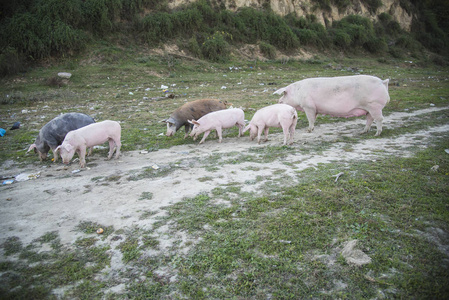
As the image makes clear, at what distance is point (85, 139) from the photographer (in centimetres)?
591

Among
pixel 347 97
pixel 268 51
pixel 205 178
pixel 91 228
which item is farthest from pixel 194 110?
pixel 268 51

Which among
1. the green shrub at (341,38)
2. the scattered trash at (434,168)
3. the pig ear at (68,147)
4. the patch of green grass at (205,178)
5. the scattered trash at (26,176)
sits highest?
the green shrub at (341,38)

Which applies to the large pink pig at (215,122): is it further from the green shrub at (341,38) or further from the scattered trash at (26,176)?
the green shrub at (341,38)

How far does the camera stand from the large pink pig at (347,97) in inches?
286

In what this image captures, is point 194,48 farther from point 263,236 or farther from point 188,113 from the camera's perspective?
point 263,236

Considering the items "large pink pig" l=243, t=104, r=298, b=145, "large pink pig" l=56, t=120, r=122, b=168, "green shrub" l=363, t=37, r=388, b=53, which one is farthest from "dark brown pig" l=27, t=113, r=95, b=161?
"green shrub" l=363, t=37, r=388, b=53

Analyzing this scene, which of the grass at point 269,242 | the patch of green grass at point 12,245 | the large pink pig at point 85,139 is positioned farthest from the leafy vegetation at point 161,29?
the grass at point 269,242

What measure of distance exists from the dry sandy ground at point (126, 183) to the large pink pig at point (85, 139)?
30cm

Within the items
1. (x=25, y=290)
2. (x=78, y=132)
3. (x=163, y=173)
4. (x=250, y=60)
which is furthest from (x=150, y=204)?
(x=250, y=60)

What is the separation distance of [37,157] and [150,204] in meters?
4.45

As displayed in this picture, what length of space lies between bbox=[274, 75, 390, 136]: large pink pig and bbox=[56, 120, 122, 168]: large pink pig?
528cm

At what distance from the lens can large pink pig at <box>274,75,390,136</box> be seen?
7.27m

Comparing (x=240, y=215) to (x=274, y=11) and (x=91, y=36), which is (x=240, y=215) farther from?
(x=274, y=11)

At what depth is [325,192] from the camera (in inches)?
156
